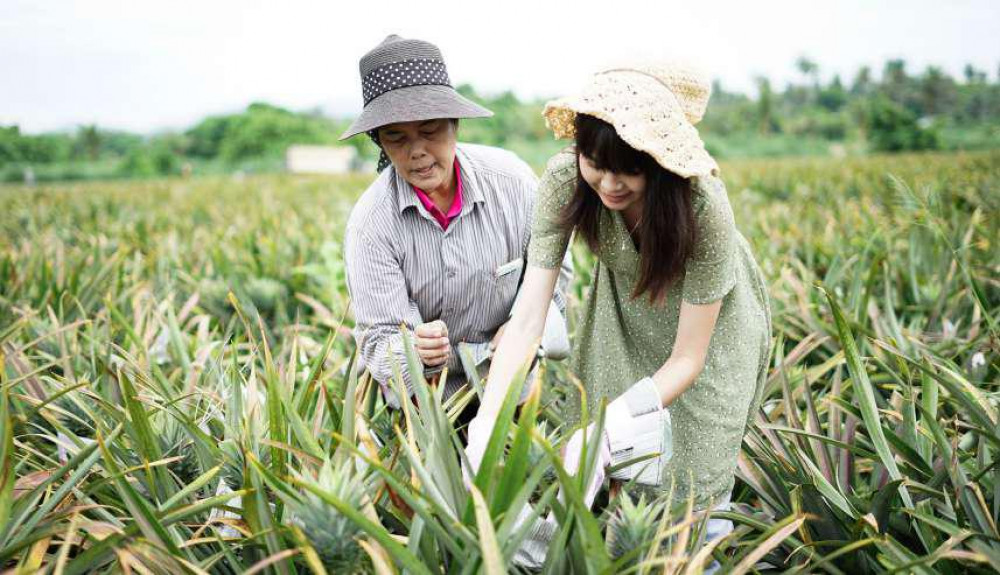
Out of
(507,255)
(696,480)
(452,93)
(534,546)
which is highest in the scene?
(452,93)

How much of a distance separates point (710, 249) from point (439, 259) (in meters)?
0.83

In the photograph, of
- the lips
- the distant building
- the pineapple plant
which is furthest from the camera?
the distant building

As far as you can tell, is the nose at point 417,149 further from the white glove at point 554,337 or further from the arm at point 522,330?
the white glove at point 554,337

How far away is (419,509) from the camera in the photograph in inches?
42.3

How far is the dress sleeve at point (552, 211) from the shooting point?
5.28 ft

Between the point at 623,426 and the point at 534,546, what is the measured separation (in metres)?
0.31

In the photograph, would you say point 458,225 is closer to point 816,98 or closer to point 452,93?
point 452,93

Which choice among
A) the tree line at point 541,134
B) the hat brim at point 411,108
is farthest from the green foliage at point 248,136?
the hat brim at point 411,108

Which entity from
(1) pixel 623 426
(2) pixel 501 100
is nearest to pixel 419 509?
(1) pixel 623 426

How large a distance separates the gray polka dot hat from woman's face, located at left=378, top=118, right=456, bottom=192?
0.06 m

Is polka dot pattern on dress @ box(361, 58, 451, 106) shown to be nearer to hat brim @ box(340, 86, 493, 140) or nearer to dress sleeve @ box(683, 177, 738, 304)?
hat brim @ box(340, 86, 493, 140)

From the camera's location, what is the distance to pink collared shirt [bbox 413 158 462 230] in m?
2.01

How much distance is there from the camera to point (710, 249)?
1469 millimetres

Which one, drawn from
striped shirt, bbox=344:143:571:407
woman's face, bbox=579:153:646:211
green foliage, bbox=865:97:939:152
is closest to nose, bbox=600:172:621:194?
woman's face, bbox=579:153:646:211
